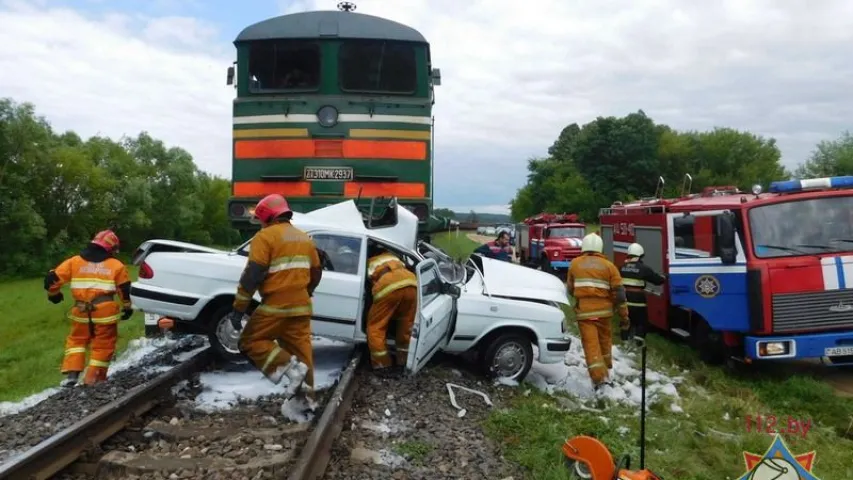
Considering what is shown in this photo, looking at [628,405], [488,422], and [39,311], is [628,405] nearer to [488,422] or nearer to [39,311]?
[488,422]

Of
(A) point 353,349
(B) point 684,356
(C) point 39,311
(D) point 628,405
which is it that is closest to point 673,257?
(B) point 684,356

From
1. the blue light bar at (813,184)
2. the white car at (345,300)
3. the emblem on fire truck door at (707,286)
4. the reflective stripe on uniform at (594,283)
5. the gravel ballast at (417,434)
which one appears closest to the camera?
the gravel ballast at (417,434)

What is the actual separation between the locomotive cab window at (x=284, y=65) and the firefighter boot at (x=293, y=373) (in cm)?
503

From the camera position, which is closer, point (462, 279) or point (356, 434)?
point (356, 434)

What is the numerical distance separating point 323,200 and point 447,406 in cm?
400

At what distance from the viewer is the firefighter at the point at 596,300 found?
767 cm

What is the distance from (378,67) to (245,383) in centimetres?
477

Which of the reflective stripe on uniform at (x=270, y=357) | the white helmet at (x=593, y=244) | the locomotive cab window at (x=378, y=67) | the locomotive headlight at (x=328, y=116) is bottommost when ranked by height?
the reflective stripe on uniform at (x=270, y=357)

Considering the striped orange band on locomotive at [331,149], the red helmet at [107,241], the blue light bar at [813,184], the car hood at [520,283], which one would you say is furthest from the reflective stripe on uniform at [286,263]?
the blue light bar at [813,184]

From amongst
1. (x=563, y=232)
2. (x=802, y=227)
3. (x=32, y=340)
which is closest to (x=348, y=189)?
(x=802, y=227)

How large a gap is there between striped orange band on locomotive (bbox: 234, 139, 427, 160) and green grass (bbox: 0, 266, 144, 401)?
327 cm

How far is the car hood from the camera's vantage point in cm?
800

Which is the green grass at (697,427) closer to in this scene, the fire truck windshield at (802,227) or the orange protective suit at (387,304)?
the orange protective suit at (387,304)

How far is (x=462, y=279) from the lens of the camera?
24.4 feet
